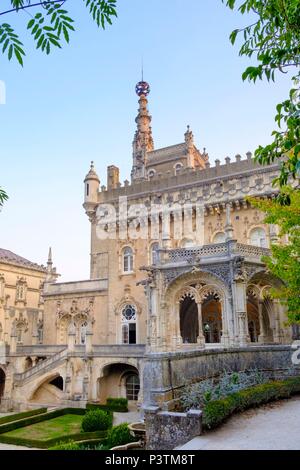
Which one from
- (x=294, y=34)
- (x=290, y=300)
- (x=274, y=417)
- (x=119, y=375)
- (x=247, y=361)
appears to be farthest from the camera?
(x=119, y=375)

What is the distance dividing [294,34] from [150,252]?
25619 mm

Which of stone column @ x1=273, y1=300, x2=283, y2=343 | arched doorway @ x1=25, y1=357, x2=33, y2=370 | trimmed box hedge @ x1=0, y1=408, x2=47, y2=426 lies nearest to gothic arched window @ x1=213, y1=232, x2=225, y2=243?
stone column @ x1=273, y1=300, x2=283, y2=343

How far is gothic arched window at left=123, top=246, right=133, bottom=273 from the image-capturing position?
3094cm

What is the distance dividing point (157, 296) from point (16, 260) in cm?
2482

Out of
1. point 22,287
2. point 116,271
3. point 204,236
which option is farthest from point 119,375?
point 22,287

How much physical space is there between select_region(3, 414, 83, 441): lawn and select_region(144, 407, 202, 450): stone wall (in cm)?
968

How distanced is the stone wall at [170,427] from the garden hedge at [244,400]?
0.29 meters

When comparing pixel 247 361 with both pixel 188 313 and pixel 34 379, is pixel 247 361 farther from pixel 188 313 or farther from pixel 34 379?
pixel 34 379

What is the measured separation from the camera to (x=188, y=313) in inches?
1053

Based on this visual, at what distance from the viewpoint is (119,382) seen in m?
25.8

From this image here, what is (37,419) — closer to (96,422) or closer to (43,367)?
(43,367)

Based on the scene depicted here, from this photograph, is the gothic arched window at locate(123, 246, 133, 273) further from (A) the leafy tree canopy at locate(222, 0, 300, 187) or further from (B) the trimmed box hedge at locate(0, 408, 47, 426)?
(A) the leafy tree canopy at locate(222, 0, 300, 187)

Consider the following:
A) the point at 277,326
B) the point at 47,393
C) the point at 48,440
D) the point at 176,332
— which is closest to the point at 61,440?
the point at 48,440

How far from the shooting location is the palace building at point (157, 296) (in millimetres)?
21531
